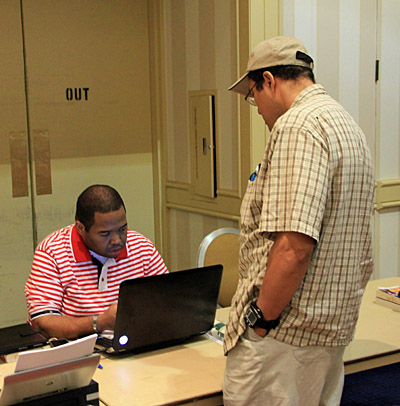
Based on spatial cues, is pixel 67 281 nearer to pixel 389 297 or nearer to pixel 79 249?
pixel 79 249

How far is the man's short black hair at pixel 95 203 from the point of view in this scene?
92.0 inches

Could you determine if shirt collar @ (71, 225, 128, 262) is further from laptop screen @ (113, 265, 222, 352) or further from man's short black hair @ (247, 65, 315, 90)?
man's short black hair @ (247, 65, 315, 90)

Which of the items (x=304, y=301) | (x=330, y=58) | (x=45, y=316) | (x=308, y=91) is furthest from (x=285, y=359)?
(x=330, y=58)

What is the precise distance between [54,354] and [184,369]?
60 cm

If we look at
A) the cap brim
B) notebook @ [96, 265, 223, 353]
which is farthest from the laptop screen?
the cap brim

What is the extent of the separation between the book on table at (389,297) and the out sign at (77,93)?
2.31m

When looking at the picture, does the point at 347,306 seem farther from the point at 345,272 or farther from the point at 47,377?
the point at 47,377

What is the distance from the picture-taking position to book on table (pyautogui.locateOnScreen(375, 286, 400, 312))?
8.60ft

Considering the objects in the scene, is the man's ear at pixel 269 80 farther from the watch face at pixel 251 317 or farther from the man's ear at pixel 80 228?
the man's ear at pixel 80 228

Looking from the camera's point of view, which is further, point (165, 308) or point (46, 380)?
point (165, 308)

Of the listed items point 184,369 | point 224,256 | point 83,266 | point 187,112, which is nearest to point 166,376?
point 184,369

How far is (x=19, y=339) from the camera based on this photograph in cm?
205

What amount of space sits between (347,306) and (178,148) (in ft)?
9.00

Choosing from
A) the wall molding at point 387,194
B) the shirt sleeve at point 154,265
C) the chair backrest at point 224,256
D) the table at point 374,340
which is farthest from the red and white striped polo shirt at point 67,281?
the wall molding at point 387,194
